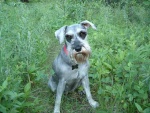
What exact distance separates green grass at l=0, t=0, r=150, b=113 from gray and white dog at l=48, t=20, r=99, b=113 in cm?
21

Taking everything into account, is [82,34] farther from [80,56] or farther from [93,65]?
[93,65]

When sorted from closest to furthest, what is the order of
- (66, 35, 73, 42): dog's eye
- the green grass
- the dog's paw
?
the green grass → (66, 35, 73, 42): dog's eye → the dog's paw

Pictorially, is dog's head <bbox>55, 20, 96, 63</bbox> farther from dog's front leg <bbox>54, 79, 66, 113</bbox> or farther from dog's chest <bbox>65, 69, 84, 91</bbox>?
dog's front leg <bbox>54, 79, 66, 113</bbox>

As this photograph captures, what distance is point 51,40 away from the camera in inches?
252

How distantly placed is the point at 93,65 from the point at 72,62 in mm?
967

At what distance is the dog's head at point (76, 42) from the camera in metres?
3.21

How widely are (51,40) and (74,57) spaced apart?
10.6ft

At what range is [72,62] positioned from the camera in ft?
11.3

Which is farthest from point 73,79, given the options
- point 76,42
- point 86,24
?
point 86,24

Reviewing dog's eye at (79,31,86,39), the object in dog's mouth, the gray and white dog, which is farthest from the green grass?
dog's eye at (79,31,86,39)

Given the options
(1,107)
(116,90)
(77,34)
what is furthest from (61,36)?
(1,107)

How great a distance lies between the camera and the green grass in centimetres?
320

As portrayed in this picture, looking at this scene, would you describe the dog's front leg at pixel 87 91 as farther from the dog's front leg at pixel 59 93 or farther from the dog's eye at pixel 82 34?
the dog's eye at pixel 82 34

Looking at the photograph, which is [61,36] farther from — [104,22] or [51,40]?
[104,22]
